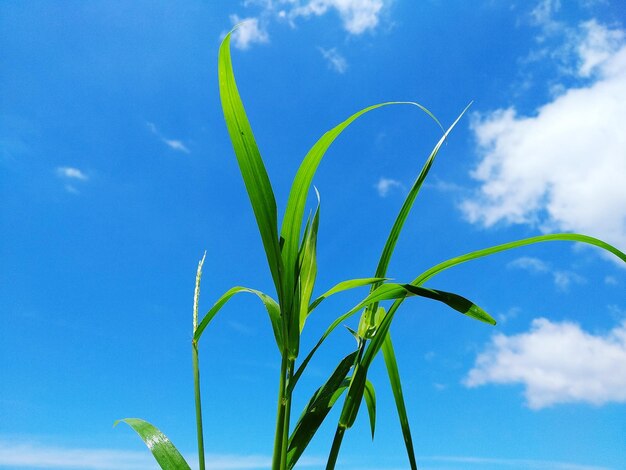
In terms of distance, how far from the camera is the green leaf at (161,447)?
0.97 metres

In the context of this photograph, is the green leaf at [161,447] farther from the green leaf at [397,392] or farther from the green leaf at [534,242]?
the green leaf at [534,242]

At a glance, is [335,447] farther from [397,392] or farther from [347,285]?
[347,285]

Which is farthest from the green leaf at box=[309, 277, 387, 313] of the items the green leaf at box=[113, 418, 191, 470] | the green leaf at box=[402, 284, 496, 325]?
the green leaf at box=[113, 418, 191, 470]

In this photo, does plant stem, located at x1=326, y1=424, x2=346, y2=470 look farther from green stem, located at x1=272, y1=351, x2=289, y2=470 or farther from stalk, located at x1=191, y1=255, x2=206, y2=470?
stalk, located at x1=191, y1=255, x2=206, y2=470

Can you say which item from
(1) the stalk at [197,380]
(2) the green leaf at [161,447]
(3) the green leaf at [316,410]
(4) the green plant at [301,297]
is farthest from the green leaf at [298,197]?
(2) the green leaf at [161,447]

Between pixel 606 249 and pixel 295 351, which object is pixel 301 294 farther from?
pixel 606 249

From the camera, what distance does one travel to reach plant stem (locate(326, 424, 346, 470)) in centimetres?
99

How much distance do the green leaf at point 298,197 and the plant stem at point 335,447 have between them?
A: 0.28 m

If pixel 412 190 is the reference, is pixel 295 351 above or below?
below

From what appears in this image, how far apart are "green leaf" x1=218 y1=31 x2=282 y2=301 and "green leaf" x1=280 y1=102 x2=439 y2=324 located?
10cm

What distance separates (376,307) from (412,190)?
220 millimetres

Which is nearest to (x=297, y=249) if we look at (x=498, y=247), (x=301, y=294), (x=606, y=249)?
(x=301, y=294)

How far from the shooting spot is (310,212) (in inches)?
44.0

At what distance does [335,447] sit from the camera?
3.30 feet
